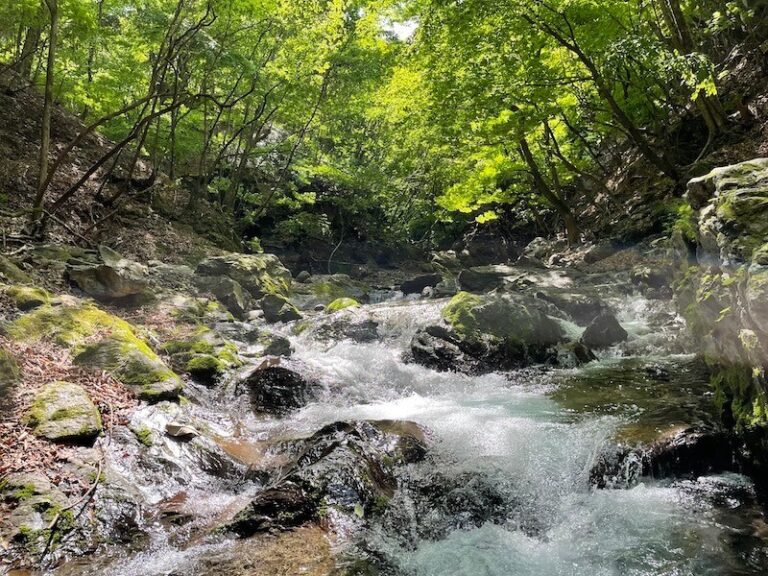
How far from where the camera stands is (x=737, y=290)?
469cm

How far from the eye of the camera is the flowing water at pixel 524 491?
12.9 feet

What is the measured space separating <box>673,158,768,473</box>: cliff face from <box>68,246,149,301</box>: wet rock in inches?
379

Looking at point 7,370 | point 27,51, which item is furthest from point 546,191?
point 27,51

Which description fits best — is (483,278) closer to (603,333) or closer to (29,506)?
(603,333)

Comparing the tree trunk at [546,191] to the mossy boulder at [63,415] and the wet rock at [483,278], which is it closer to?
the wet rock at [483,278]

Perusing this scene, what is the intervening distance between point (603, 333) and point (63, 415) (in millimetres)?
9459

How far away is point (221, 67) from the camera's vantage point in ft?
49.7

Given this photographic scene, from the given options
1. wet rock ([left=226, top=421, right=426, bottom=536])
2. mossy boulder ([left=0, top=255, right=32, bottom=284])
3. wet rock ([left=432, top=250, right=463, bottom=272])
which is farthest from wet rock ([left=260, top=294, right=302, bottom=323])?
wet rock ([left=432, top=250, right=463, bottom=272])

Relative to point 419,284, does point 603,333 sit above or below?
below

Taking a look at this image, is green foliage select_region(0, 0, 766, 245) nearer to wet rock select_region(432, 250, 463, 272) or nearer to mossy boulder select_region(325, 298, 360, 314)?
wet rock select_region(432, 250, 463, 272)

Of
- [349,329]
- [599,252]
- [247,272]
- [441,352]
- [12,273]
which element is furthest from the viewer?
[599,252]

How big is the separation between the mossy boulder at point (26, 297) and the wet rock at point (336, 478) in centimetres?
400

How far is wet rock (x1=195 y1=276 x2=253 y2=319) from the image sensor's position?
12.4m

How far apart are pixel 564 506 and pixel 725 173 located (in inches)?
153
